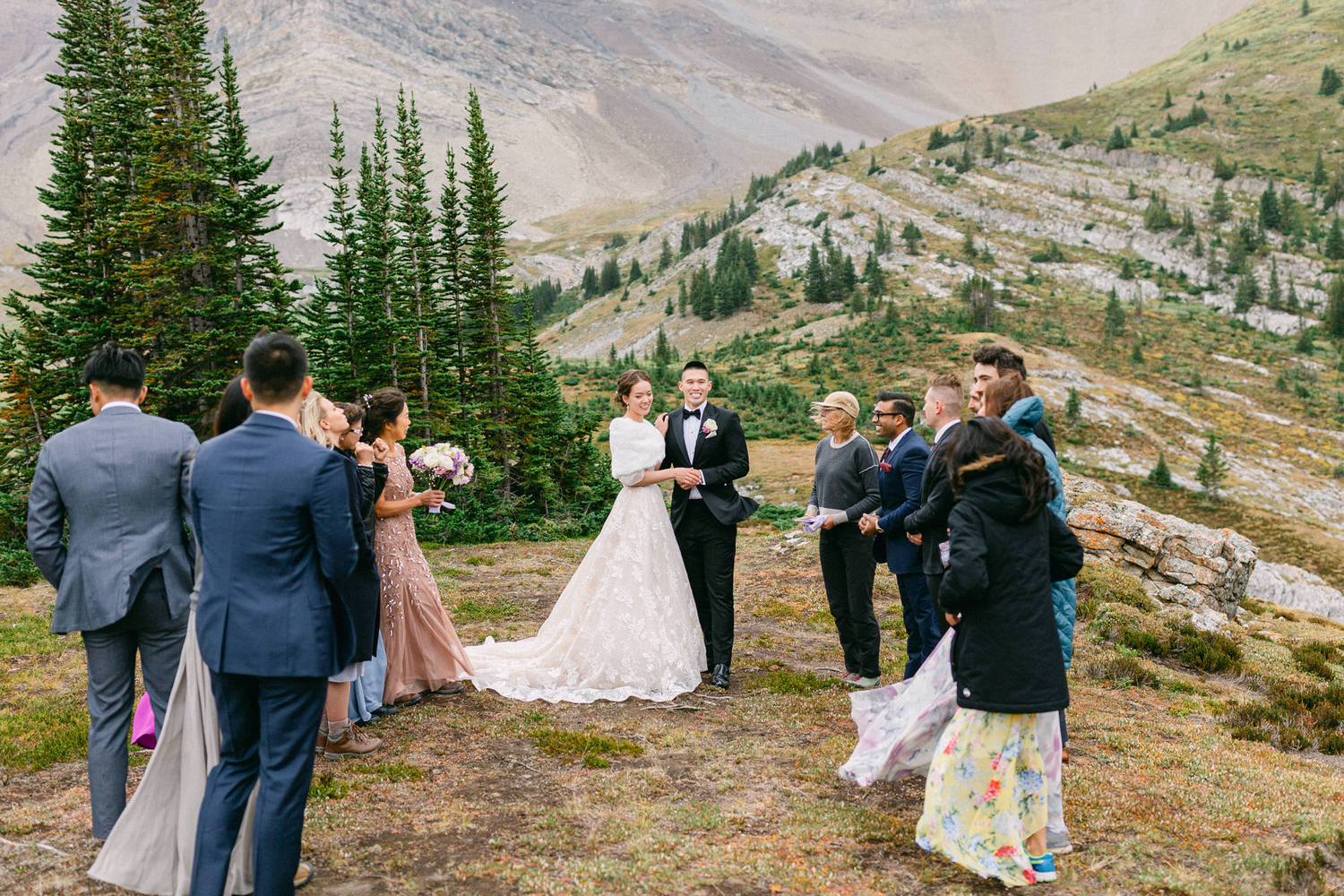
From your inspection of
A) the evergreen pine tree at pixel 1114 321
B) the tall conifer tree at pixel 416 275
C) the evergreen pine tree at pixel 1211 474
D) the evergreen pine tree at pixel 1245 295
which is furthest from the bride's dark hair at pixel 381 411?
the evergreen pine tree at pixel 1245 295

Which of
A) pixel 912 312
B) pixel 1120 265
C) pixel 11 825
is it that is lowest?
pixel 11 825

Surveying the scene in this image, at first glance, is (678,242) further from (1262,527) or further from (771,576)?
(771,576)

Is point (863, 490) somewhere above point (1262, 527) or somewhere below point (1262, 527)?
above

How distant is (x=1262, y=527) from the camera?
45.8 m

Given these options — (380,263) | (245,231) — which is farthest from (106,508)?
(380,263)

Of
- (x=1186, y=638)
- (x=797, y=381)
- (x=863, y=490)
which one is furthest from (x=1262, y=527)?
(x=863, y=490)

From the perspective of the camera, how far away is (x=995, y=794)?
180 inches

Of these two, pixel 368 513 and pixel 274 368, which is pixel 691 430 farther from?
pixel 274 368

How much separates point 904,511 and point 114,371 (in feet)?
20.1

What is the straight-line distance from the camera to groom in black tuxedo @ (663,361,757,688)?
831cm

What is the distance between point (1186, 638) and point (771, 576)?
7252 millimetres

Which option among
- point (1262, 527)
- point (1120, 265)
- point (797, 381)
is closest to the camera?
point (1262, 527)

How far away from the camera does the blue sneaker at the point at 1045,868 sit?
15.1 feet

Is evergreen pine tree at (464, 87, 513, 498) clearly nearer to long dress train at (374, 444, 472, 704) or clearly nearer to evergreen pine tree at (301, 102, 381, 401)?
evergreen pine tree at (301, 102, 381, 401)
